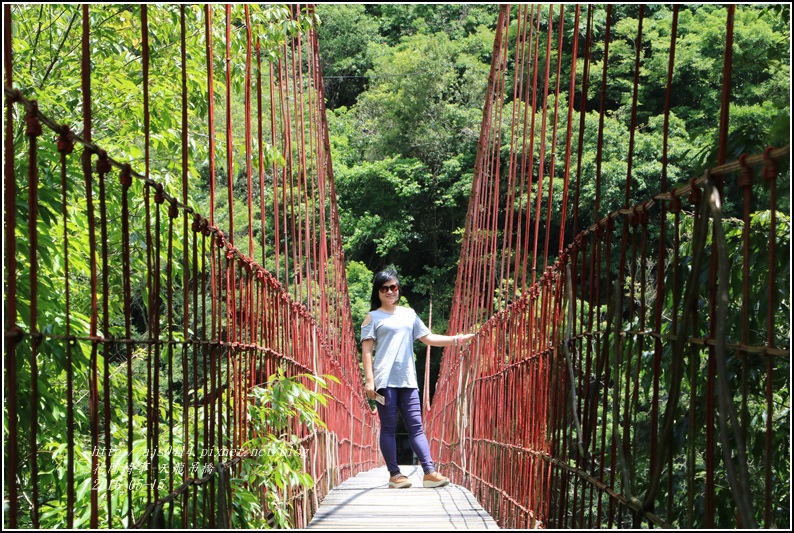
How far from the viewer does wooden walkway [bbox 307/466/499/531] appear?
2.65m

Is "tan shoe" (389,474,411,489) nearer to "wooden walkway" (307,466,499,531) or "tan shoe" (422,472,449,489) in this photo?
"wooden walkway" (307,466,499,531)

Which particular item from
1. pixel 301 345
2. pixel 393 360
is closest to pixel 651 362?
pixel 393 360

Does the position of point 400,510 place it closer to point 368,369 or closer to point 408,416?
point 408,416

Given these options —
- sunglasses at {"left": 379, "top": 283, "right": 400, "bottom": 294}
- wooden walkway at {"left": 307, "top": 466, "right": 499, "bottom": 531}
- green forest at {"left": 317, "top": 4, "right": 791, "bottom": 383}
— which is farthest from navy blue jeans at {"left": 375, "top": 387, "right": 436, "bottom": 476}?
green forest at {"left": 317, "top": 4, "right": 791, "bottom": 383}

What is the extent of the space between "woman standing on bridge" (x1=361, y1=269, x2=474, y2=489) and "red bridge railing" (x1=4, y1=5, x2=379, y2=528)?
0.24 metres

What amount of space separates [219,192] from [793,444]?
12.8 metres

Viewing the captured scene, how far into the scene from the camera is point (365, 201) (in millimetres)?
18141

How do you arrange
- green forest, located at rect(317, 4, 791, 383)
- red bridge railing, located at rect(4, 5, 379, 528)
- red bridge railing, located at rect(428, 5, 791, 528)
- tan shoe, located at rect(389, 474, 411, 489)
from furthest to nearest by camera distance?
green forest, located at rect(317, 4, 791, 383), tan shoe, located at rect(389, 474, 411, 489), red bridge railing, located at rect(4, 5, 379, 528), red bridge railing, located at rect(428, 5, 791, 528)

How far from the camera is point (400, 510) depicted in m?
2.99

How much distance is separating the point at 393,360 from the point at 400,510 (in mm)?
477

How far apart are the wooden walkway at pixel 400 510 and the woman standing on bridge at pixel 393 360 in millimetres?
138

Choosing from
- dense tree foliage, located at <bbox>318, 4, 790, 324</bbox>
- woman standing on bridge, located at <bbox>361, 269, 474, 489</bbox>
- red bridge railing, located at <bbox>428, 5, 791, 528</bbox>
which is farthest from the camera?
dense tree foliage, located at <bbox>318, 4, 790, 324</bbox>

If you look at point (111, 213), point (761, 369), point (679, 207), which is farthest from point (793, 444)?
point (111, 213)

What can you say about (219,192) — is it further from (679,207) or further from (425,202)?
(679,207)
